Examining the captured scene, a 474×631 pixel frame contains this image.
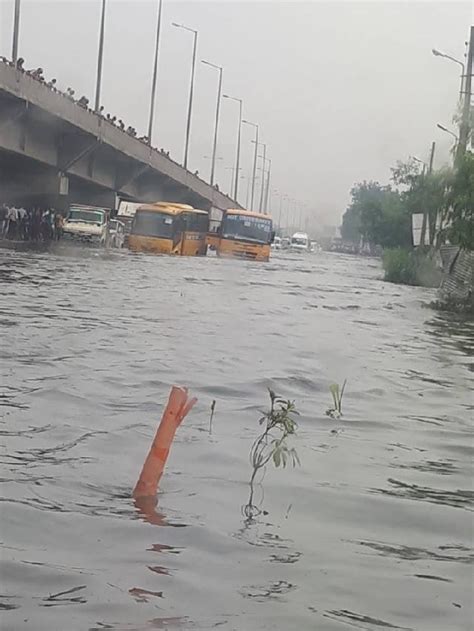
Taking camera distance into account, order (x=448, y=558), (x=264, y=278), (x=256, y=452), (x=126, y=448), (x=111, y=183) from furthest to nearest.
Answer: (x=111, y=183) → (x=264, y=278) → (x=126, y=448) → (x=256, y=452) → (x=448, y=558)


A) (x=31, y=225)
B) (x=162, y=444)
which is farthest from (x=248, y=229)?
(x=162, y=444)

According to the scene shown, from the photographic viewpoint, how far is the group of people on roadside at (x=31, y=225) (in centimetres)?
4962

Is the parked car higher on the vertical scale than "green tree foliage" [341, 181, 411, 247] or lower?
lower

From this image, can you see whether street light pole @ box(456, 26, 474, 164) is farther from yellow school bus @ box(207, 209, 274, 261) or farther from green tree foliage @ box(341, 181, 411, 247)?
green tree foliage @ box(341, 181, 411, 247)

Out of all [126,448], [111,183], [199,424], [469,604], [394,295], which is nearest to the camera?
[469,604]

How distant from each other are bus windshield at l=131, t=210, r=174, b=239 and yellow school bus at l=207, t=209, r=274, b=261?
126 inches

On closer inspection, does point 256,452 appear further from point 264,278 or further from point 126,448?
point 264,278

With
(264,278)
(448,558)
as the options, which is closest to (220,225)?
(264,278)

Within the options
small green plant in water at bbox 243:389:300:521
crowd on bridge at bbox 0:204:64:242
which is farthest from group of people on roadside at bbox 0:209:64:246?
small green plant in water at bbox 243:389:300:521

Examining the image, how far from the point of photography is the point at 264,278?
1299 inches

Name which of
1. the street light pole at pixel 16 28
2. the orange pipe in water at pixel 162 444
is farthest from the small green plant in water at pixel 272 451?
the street light pole at pixel 16 28

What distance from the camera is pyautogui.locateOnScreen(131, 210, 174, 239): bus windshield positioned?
162 ft

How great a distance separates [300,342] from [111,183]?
43.5 metres

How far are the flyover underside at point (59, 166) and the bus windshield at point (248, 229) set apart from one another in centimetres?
560
